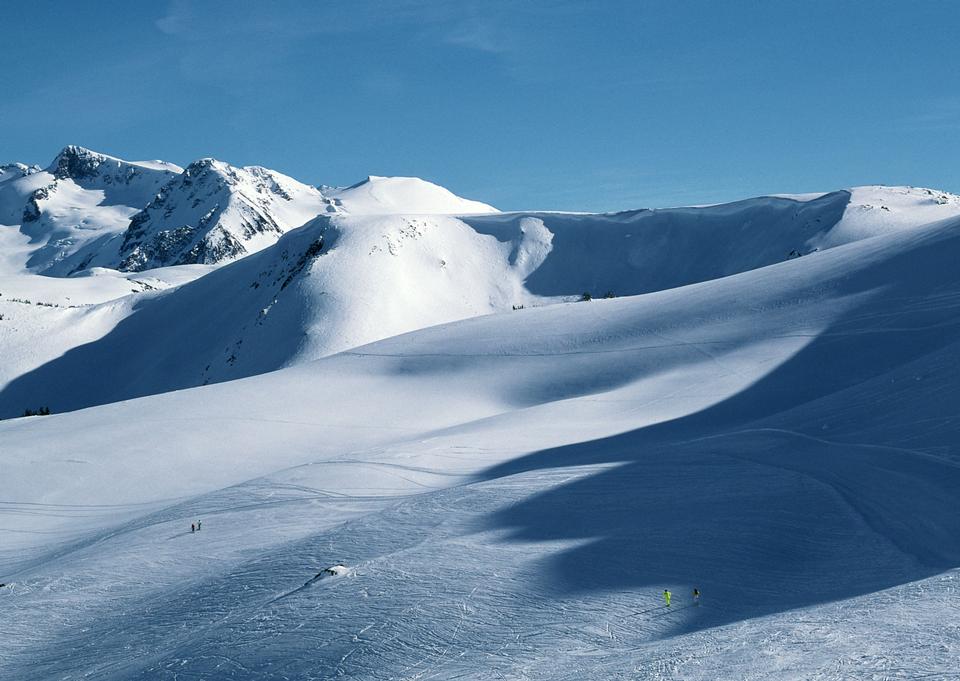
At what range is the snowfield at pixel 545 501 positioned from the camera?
822 centimetres

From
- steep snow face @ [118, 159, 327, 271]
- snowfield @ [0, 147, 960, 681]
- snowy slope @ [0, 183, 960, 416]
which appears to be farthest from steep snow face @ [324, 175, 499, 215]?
snowfield @ [0, 147, 960, 681]

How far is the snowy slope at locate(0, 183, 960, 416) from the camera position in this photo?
5491 cm

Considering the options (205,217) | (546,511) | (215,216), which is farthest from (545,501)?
(205,217)

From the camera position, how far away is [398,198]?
477 ft

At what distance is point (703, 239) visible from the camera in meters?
65.6

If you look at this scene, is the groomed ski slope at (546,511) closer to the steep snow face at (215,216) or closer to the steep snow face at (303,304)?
the steep snow face at (303,304)

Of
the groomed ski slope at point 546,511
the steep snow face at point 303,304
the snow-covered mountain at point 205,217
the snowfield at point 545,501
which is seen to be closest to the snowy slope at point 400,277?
the steep snow face at point 303,304

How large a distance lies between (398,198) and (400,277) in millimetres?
86649

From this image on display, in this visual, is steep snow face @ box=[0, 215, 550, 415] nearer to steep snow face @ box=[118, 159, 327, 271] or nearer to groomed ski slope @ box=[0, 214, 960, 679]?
groomed ski slope @ box=[0, 214, 960, 679]

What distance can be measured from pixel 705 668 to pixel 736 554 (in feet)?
10.1

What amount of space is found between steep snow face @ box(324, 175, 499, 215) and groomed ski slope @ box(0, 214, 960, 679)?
103897mm

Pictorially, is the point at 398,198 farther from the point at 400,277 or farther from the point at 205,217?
the point at 400,277

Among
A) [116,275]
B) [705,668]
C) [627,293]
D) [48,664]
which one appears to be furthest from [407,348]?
[116,275]

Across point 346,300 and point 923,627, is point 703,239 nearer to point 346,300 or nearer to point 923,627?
point 346,300
